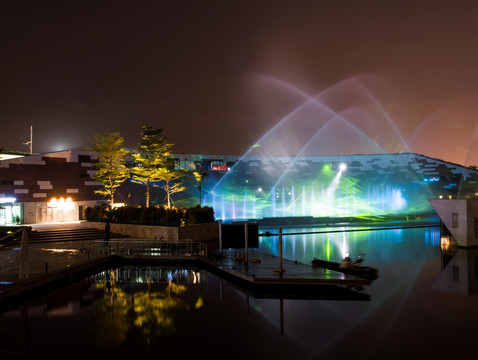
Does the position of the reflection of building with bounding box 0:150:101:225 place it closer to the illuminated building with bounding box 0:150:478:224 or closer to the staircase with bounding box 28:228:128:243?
the illuminated building with bounding box 0:150:478:224

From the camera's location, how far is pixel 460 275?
2245cm

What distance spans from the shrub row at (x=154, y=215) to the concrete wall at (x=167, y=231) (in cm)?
68

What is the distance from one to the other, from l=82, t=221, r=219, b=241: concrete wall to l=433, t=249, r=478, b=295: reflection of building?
17528 millimetres

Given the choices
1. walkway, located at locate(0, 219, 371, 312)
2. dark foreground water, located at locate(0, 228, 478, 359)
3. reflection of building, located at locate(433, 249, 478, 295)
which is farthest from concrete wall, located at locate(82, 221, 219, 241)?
reflection of building, located at locate(433, 249, 478, 295)

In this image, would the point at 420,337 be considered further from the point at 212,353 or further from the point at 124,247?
the point at 124,247

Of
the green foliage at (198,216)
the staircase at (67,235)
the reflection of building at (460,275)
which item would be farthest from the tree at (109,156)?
the reflection of building at (460,275)

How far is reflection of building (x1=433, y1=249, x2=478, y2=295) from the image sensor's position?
63.8 feet

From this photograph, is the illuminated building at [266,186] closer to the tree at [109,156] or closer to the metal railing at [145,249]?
the tree at [109,156]

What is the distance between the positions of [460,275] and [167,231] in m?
19.5

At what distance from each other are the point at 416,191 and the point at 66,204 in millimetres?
80070

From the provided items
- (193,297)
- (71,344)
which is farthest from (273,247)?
(71,344)

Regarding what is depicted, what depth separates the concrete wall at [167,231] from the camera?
101 ft

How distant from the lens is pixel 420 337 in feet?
42.7

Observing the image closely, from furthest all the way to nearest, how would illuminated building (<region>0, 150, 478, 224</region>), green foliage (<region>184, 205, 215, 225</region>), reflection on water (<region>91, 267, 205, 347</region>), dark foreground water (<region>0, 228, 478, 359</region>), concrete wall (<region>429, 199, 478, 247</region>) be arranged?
illuminated building (<region>0, 150, 478, 224</region>)
green foliage (<region>184, 205, 215, 225</region>)
concrete wall (<region>429, 199, 478, 247</region>)
reflection on water (<region>91, 267, 205, 347</region>)
dark foreground water (<region>0, 228, 478, 359</region>)
